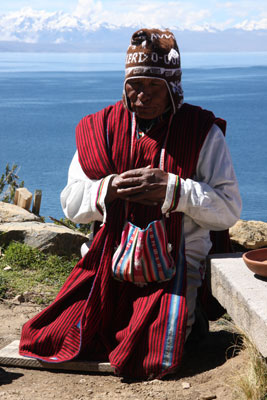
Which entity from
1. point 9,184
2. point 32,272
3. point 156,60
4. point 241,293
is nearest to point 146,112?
point 156,60

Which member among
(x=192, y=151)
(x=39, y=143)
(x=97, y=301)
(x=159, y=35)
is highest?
(x=159, y=35)

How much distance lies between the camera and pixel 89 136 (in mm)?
4121

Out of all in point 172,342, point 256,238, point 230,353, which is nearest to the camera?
point 172,342

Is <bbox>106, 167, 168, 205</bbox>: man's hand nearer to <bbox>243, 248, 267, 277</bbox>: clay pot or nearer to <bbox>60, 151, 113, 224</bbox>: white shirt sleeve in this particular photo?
<bbox>60, 151, 113, 224</bbox>: white shirt sleeve

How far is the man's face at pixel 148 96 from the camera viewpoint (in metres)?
3.90

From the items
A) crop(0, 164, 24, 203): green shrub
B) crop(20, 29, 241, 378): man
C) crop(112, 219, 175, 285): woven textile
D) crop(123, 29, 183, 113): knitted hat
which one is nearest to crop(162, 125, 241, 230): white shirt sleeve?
crop(20, 29, 241, 378): man

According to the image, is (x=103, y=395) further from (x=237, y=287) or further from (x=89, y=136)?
(x=89, y=136)

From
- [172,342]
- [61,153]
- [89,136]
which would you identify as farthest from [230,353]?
[61,153]

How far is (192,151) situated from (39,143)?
3388 cm

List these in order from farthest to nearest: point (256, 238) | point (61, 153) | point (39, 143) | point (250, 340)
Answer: point (39, 143) → point (61, 153) → point (256, 238) → point (250, 340)

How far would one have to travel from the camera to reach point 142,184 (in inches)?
149

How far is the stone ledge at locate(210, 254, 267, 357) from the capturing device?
10.8ft

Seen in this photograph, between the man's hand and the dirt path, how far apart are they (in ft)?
2.91

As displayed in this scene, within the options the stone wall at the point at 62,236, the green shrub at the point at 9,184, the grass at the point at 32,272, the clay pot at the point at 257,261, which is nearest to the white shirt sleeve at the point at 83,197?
the clay pot at the point at 257,261
